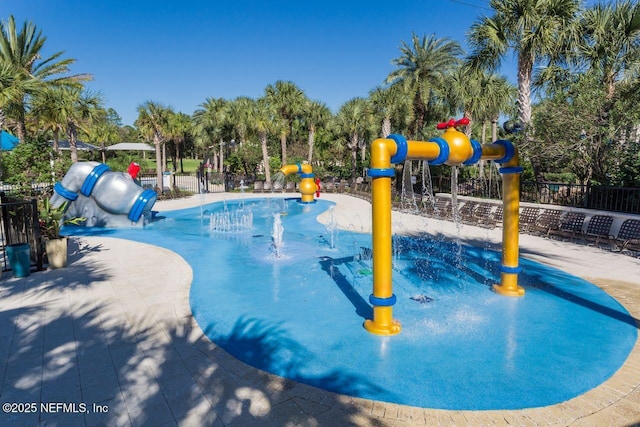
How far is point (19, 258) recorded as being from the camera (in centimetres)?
899

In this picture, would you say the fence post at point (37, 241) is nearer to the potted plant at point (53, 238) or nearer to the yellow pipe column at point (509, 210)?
the potted plant at point (53, 238)

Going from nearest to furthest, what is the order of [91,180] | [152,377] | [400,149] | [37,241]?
[152,377]
[400,149]
[37,241]
[91,180]

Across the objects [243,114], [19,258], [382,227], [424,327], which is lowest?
[424,327]

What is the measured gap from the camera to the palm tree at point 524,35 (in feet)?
51.7

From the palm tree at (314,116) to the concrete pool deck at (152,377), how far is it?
111 ft

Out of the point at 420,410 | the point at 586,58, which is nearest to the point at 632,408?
the point at 420,410

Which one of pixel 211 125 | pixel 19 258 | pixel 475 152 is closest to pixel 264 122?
pixel 211 125

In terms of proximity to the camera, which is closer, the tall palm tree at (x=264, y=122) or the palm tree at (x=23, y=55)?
the palm tree at (x=23, y=55)

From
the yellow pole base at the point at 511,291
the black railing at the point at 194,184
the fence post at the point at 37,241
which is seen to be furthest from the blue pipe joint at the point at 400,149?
the black railing at the point at 194,184

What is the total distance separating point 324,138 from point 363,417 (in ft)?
150

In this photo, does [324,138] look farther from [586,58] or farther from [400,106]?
[586,58]

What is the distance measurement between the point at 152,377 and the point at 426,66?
24.6 m

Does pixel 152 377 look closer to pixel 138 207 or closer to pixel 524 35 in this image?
pixel 138 207

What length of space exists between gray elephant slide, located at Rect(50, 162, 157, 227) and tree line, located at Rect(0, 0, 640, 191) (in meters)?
3.80
